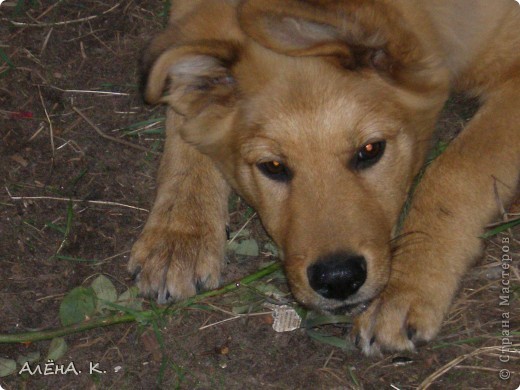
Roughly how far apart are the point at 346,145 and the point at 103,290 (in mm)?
1609

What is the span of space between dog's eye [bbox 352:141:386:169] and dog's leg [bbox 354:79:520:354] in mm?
422

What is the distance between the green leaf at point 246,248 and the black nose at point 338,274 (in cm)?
83

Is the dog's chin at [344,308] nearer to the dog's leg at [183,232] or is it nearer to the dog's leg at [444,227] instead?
the dog's leg at [444,227]

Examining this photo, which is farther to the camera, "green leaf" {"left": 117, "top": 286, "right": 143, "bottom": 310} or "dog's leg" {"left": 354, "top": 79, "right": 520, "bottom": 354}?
"green leaf" {"left": 117, "top": 286, "right": 143, "bottom": 310}

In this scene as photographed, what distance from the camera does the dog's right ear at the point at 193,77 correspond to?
14.0 feet

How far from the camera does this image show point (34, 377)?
15.4 feet

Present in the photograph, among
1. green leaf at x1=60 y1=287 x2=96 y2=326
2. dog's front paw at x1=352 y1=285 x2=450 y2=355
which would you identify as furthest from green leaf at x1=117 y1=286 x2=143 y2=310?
dog's front paw at x1=352 y1=285 x2=450 y2=355

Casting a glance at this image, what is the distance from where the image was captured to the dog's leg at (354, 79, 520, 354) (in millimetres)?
4359

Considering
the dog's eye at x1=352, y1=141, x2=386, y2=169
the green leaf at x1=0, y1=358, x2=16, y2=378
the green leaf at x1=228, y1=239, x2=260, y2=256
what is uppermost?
the dog's eye at x1=352, y1=141, x2=386, y2=169

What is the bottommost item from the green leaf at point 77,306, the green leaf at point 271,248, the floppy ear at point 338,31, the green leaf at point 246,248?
the green leaf at point 77,306

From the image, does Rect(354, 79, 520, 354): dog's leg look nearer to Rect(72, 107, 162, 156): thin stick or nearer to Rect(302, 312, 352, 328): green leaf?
Rect(302, 312, 352, 328): green leaf

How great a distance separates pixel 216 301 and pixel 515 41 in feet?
6.96

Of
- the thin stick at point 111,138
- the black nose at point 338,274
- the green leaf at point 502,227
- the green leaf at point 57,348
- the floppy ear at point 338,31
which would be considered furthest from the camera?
the thin stick at point 111,138

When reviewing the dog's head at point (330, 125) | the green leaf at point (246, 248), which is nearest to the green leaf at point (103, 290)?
the green leaf at point (246, 248)
